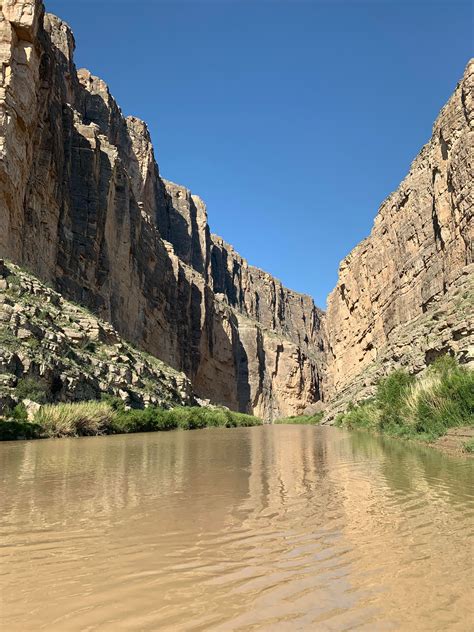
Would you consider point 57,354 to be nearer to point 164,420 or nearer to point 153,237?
point 164,420

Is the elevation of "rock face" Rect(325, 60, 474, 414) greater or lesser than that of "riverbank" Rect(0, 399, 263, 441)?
greater

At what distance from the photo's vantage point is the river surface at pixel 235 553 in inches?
106

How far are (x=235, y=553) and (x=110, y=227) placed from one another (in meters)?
48.7

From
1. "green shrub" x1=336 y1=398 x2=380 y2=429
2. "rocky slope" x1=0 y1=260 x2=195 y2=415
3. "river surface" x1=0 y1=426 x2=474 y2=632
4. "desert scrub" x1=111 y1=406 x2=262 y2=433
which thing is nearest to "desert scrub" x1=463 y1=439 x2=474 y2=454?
"river surface" x1=0 y1=426 x2=474 y2=632

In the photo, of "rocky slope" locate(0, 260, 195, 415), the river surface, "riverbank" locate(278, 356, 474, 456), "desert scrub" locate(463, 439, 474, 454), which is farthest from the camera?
"rocky slope" locate(0, 260, 195, 415)

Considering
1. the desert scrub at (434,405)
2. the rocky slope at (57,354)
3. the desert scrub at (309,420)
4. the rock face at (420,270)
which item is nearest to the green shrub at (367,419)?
the desert scrub at (434,405)

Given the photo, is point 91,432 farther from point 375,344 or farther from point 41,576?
point 375,344

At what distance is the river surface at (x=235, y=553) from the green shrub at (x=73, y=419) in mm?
10053

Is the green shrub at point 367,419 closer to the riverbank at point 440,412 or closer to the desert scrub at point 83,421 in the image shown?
the riverbank at point 440,412

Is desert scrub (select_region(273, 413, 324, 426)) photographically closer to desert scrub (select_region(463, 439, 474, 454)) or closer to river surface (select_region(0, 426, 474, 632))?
desert scrub (select_region(463, 439, 474, 454))

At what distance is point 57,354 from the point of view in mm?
25031

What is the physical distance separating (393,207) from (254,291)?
266 ft

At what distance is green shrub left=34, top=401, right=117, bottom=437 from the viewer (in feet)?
56.3

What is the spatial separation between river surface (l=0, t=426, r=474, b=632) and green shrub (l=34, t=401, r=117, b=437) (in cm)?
1005
